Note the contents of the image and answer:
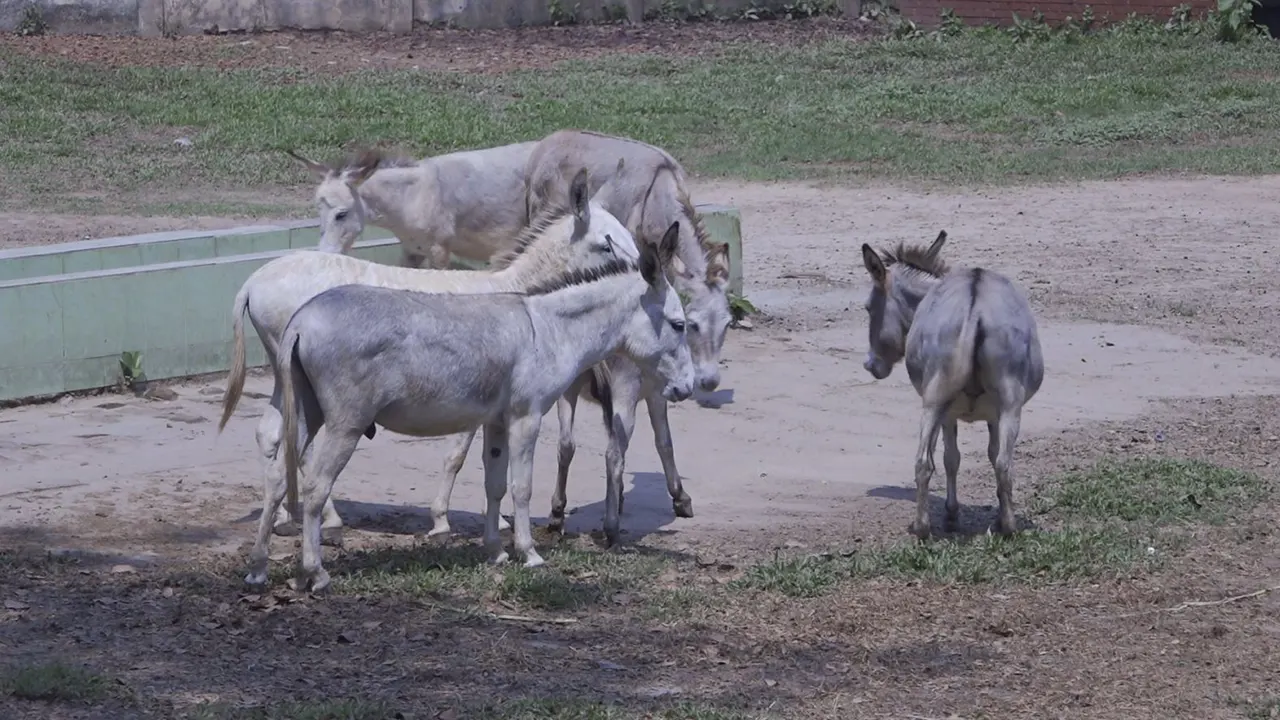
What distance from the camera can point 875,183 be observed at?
58.7ft

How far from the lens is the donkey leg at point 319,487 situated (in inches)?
272

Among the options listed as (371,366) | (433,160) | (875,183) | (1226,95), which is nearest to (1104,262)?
(875,183)

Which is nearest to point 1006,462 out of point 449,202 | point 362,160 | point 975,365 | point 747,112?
point 975,365

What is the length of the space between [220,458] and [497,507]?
230cm

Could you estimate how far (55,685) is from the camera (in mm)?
5680

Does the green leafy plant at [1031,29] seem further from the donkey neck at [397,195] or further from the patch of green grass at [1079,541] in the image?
the patch of green grass at [1079,541]

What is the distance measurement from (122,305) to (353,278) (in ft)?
9.19

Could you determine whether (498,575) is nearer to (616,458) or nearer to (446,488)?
(446,488)

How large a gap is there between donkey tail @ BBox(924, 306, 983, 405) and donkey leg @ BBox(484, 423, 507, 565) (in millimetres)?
1958

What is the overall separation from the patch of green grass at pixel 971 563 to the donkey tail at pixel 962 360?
0.68 meters

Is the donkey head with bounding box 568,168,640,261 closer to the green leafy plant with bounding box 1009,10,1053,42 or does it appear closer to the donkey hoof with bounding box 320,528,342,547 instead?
the donkey hoof with bounding box 320,528,342,547

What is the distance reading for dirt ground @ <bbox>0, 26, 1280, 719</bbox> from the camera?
618 cm

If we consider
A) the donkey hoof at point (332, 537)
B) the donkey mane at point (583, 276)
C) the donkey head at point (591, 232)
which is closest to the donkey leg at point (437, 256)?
the donkey head at point (591, 232)

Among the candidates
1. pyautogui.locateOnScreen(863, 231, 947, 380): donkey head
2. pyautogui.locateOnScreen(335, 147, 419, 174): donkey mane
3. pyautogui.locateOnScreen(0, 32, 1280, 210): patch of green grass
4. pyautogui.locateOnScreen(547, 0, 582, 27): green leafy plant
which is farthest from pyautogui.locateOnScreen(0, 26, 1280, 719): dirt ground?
pyautogui.locateOnScreen(547, 0, 582, 27): green leafy plant
